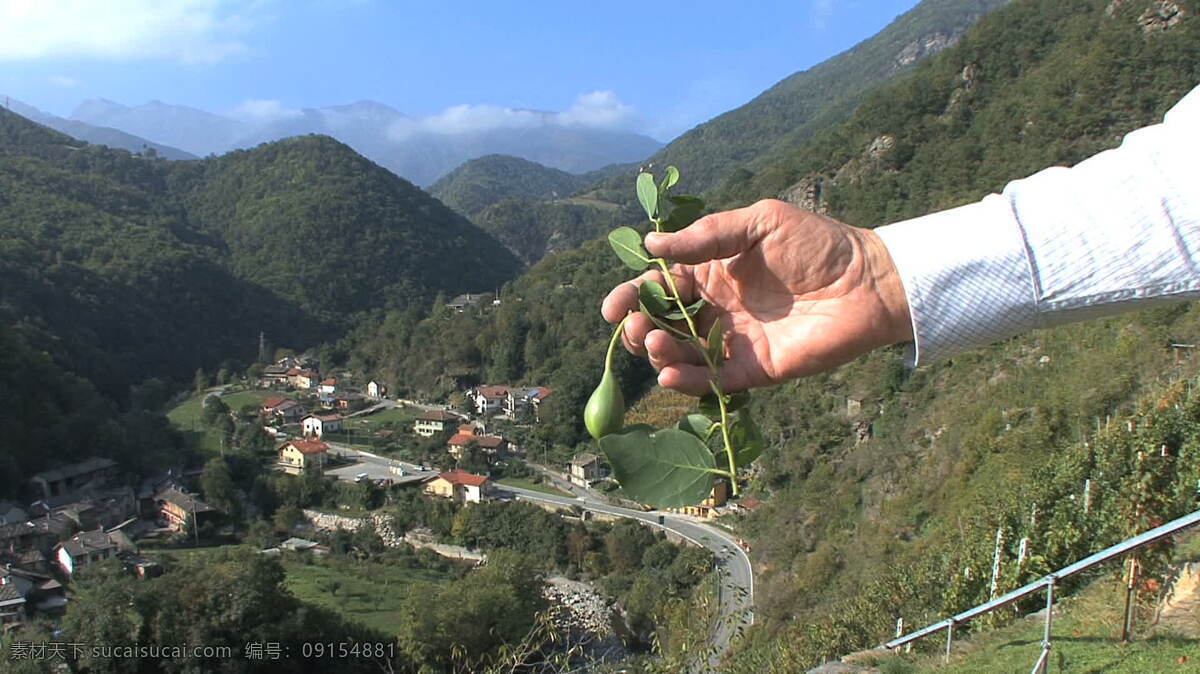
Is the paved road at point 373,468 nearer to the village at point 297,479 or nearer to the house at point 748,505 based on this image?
the village at point 297,479

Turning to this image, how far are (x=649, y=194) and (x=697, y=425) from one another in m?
0.27

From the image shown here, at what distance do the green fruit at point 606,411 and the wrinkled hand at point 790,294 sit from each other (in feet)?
0.45

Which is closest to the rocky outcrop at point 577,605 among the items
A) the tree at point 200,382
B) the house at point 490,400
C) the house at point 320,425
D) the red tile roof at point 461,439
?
the red tile roof at point 461,439

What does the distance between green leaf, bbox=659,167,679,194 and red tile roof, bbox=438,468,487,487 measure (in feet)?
62.0

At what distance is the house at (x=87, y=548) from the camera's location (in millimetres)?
15055

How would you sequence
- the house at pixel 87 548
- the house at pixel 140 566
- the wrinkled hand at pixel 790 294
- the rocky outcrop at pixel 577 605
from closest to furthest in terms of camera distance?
1. the wrinkled hand at pixel 790 294
2. the rocky outcrop at pixel 577 605
3. the house at pixel 140 566
4. the house at pixel 87 548

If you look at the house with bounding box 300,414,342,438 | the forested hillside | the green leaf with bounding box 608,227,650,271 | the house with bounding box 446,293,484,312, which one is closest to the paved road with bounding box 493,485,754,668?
the forested hillside

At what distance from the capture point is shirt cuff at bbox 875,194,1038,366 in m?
0.96

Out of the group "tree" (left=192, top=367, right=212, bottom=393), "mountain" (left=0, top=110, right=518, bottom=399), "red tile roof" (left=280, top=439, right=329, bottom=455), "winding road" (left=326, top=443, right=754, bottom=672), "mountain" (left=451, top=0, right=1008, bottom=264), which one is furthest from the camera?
"mountain" (left=451, top=0, right=1008, bottom=264)

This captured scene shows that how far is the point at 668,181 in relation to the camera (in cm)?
90

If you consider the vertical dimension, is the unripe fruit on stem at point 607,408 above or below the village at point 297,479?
above

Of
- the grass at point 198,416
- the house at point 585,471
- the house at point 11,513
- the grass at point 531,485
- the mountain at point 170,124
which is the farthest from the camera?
the mountain at point 170,124

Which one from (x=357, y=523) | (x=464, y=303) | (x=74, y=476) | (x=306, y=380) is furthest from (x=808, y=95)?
(x=74, y=476)

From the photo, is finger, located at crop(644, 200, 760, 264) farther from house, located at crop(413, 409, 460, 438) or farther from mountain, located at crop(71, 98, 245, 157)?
mountain, located at crop(71, 98, 245, 157)
